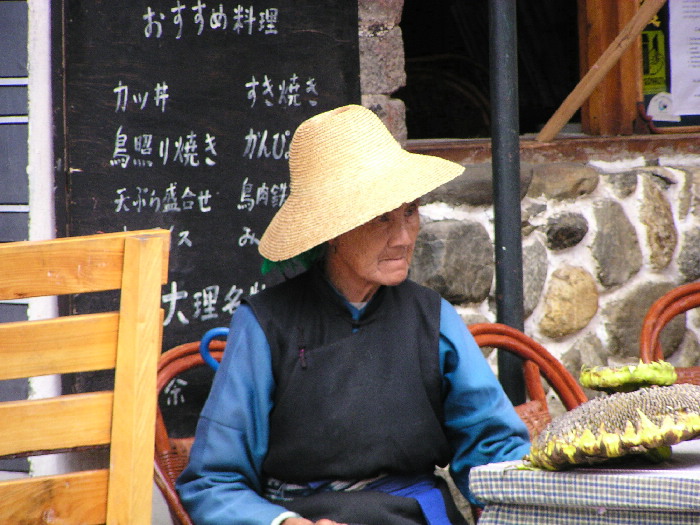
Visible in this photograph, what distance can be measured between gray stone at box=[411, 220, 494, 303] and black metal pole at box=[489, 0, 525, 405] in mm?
421

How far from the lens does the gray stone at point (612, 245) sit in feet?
11.4

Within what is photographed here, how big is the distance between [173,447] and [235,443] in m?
0.57

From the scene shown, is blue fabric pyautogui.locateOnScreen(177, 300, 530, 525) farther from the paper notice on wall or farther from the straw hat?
the paper notice on wall

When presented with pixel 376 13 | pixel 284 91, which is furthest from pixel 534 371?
pixel 376 13

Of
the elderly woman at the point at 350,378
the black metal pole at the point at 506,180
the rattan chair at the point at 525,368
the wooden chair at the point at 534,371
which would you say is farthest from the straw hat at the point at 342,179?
the black metal pole at the point at 506,180

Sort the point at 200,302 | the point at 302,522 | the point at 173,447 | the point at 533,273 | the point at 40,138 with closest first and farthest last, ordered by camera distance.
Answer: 1. the point at 302,522
2. the point at 173,447
3. the point at 40,138
4. the point at 200,302
5. the point at 533,273

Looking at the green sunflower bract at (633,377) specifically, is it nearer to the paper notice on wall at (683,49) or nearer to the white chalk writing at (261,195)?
the white chalk writing at (261,195)

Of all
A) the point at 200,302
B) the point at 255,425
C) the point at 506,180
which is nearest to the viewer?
the point at 255,425

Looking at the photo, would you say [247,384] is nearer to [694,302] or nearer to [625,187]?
[694,302]

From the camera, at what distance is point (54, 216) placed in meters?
3.01

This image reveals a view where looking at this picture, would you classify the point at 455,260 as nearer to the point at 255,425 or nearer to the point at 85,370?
the point at 255,425

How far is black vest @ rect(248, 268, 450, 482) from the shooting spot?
184 centimetres

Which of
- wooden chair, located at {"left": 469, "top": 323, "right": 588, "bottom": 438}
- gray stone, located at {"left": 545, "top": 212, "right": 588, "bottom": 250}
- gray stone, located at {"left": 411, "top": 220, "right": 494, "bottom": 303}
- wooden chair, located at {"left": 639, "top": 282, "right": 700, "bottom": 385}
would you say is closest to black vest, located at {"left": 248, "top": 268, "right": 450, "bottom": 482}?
wooden chair, located at {"left": 469, "top": 323, "right": 588, "bottom": 438}

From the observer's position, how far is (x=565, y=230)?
11.3ft
